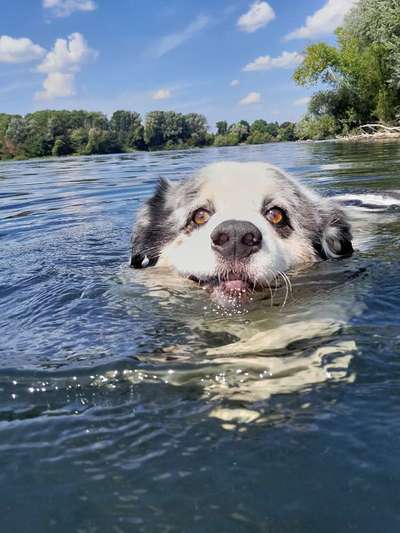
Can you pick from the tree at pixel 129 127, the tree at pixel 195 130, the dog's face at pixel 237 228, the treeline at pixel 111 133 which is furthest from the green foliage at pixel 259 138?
the dog's face at pixel 237 228

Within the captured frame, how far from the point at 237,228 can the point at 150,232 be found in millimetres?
1756

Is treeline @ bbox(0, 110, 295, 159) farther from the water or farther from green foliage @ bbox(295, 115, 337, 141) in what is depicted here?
the water

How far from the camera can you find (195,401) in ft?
8.40

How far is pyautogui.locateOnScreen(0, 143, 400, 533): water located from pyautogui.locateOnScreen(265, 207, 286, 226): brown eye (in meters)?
0.52

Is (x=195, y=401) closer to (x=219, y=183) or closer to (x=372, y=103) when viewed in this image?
(x=219, y=183)

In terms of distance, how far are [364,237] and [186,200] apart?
250 cm

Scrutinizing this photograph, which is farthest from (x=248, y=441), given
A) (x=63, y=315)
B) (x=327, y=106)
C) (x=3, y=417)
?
(x=327, y=106)

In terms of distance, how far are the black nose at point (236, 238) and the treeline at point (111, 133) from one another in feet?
323

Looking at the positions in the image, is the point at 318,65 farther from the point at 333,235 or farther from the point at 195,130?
the point at 195,130

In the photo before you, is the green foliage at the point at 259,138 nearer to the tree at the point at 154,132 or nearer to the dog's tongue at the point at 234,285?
the tree at the point at 154,132

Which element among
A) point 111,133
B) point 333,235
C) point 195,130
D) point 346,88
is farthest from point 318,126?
point 195,130

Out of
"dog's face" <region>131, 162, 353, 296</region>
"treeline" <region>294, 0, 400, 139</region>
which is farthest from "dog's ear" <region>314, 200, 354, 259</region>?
"treeline" <region>294, 0, 400, 139</region>

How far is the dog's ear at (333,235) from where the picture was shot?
5445 millimetres

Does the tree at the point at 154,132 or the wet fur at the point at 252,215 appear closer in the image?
the wet fur at the point at 252,215
